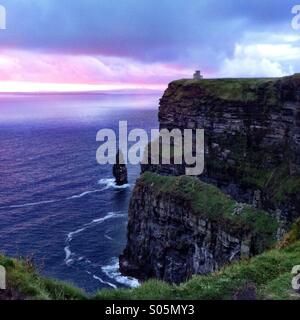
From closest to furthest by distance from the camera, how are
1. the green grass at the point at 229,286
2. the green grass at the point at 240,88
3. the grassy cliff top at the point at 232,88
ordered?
the green grass at the point at 229,286 < the green grass at the point at 240,88 < the grassy cliff top at the point at 232,88

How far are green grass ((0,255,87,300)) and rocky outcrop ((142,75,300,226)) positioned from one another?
6285 cm

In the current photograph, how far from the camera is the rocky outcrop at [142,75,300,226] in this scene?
8562 cm

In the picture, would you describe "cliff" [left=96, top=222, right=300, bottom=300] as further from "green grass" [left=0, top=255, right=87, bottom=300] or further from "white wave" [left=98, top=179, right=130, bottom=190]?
"white wave" [left=98, top=179, right=130, bottom=190]

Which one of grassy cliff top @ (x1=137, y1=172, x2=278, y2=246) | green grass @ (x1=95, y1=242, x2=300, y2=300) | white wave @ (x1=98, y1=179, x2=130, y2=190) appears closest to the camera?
green grass @ (x1=95, y1=242, x2=300, y2=300)

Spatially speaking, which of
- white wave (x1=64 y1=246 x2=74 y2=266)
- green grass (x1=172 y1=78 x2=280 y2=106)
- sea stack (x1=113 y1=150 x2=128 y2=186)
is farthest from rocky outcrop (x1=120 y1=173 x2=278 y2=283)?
sea stack (x1=113 y1=150 x2=128 y2=186)

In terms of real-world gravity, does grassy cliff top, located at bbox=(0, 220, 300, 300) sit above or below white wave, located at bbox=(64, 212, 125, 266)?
above

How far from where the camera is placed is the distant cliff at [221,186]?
6475 cm

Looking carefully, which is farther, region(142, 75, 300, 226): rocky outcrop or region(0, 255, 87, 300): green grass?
region(142, 75, 300, 226): rocky outcrop

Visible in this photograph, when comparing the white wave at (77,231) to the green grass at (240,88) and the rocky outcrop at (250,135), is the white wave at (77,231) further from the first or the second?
the green grass at (240,88)

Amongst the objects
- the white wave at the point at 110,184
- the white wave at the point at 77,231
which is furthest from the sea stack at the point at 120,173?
the white wave at the point at 77,231

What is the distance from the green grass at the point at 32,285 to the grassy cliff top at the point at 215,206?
42.7m

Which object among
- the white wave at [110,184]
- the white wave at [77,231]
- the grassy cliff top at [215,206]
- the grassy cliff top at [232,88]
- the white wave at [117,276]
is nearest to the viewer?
the grassy cliff top at [215,206]

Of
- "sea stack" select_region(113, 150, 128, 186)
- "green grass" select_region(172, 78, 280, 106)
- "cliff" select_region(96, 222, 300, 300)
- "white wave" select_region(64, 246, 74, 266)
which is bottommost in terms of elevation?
"white wave" select_region(64, 246, 74, 266)
